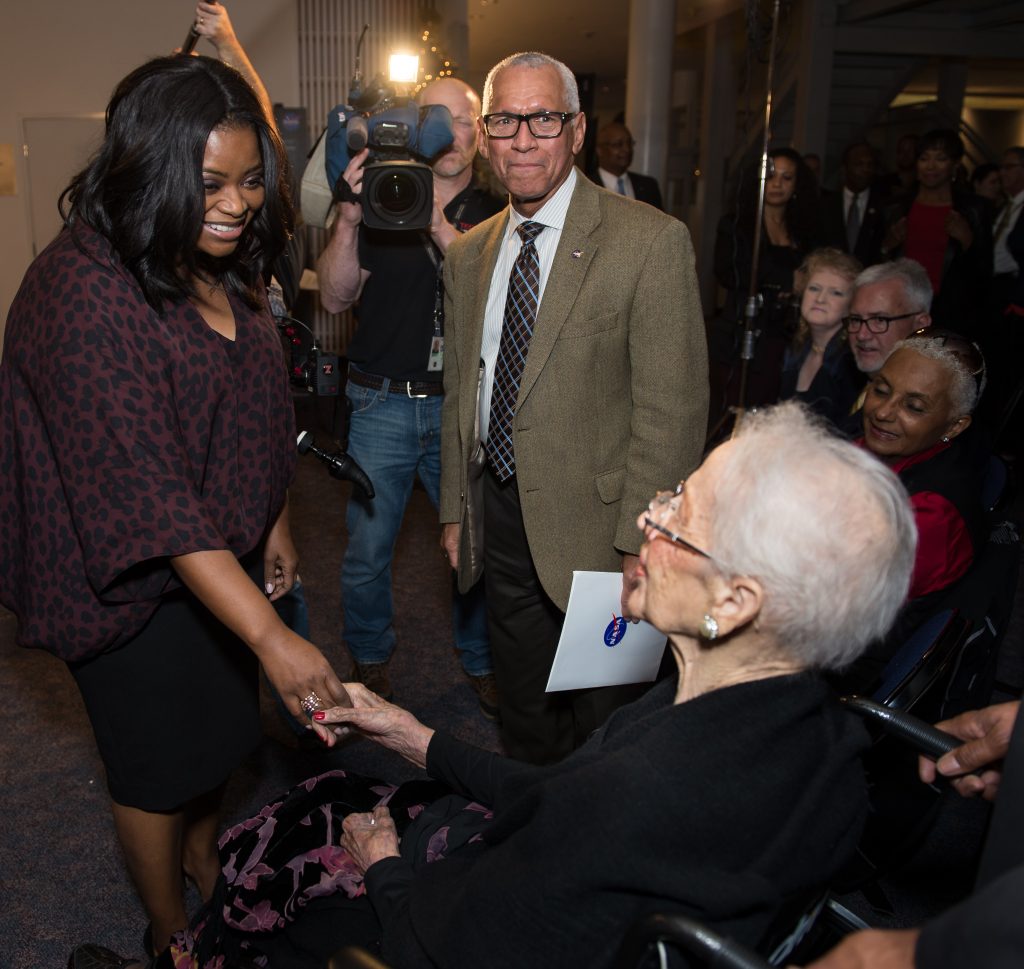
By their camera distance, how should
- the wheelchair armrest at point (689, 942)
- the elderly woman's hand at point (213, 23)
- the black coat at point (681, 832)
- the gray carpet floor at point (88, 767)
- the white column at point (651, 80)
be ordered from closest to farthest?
the wheelchair armrest at point (689, 942)
the black coat at point (681, 832)
the gray carpet floor at point (88, 767)
the elderly woman's hand at point (213, 23)
the white column at point (651, 80)

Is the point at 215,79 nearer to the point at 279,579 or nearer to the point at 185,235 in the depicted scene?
the point at 185,235

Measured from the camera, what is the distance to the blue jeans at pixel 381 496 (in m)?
2.80

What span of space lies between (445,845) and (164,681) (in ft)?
1.81

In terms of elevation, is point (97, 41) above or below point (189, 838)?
above

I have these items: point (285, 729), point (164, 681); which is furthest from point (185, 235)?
point (285, 729)

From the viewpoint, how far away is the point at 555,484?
205cm

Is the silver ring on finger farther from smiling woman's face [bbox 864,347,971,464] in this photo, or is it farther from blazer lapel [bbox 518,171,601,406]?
smiling woman's face [bbox 864,347,971,464]

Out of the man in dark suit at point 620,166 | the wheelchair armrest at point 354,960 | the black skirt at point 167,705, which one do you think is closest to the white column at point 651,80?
the man in dark suit at point 620,166

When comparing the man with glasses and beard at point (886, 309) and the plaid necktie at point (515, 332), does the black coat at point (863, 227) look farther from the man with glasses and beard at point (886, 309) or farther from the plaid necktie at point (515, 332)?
the plaid necktie at point (515, 332)

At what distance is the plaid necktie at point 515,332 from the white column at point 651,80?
6.89 m

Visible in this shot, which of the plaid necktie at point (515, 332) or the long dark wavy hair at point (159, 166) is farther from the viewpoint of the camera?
the plaid necktie at point (515, 332)

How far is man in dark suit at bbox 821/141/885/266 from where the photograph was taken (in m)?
5.65

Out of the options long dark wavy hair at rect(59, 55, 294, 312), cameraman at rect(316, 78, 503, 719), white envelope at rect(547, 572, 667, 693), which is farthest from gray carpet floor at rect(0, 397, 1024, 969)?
long dark wavy hair at rect(59, 55, 294, 312)

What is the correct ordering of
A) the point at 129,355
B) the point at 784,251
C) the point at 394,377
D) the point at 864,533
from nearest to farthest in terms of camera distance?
the point at 864,533
the point at 129,355
the point at 394,377
the point at 784,251
